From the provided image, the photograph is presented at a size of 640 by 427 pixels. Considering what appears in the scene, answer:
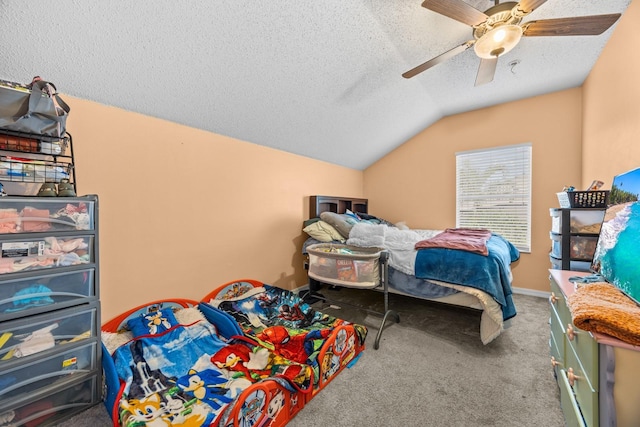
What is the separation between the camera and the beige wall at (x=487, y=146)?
10.1 ft

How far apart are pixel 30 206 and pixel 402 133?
398 centimetres

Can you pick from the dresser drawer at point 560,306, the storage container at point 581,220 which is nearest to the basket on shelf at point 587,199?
the storage container at point 581,220

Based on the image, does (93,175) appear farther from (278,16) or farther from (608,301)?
(608,301)

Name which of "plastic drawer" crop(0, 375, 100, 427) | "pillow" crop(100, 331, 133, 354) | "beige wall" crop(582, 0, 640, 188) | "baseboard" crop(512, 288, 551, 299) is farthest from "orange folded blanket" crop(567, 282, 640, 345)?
"baseboard" crop(512, 288, 551, 299)

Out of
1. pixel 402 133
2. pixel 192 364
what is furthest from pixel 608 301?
pixel 402 133

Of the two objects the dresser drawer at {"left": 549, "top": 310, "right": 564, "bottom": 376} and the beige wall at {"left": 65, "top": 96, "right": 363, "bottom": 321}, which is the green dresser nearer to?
the dresser drawer at {"left": 549, "top": 310, "right": 564, "bottom": 376}

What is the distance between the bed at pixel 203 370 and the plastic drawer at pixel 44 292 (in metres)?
0.39

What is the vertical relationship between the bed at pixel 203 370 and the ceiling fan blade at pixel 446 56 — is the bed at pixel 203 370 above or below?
below

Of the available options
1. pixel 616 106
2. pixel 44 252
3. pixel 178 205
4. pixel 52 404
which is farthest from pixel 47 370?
pixel 616 106

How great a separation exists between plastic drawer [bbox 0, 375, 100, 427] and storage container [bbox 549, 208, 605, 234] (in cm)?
350

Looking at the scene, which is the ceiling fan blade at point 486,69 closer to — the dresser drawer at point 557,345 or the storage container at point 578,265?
the storage container at point 578,265

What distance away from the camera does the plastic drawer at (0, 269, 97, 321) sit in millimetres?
Answer: 1132

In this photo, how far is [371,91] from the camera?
262 cm

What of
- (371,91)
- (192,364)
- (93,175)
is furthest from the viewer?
(371,91)
